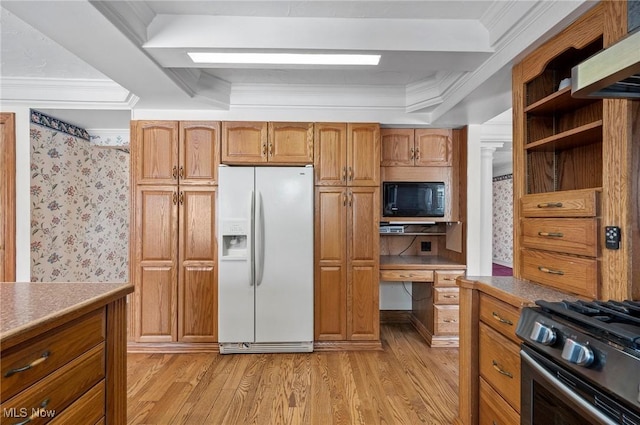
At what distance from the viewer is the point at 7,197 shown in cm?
283

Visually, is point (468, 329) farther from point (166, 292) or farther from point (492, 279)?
point (166, 292)

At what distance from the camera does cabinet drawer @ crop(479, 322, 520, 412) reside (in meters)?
1.40

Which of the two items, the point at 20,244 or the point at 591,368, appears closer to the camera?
the point at 591,368

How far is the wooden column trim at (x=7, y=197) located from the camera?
9.27 feet

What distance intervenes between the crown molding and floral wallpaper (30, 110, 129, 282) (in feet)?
0.64

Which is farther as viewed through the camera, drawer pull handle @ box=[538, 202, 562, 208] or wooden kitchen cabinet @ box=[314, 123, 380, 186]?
wooden kitchen cabinet @ box=[314, 123, 380, 186]

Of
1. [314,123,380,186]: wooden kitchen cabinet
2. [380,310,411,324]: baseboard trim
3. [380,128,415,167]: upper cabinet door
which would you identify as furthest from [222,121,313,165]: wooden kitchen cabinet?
[380,310,411,324]: baseboard trim

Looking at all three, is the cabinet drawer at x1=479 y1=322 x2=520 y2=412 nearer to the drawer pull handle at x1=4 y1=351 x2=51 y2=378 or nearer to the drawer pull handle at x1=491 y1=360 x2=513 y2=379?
the drawer pull handle at x1=491 y1=360 x2=513 y2=379

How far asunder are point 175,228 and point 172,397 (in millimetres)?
1375

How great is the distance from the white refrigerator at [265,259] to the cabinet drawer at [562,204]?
5.59 ft

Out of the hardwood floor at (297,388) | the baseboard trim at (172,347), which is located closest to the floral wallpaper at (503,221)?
the hardwood floor at (297,388)

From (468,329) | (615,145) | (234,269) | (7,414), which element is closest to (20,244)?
(234,269)

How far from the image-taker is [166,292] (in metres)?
2.97

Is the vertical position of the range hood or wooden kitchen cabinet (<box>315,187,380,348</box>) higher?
the range hood
